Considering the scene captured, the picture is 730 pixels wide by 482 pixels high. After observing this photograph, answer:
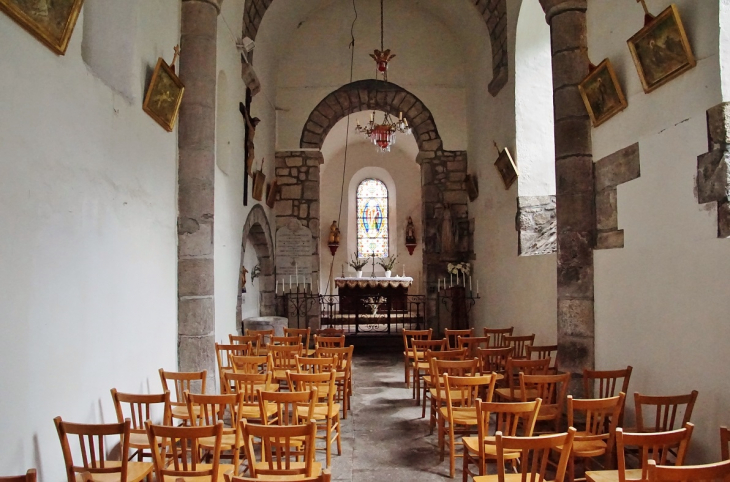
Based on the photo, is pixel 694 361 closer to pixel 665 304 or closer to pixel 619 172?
pixel 665 304

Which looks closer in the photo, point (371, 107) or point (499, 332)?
point (499, 332)

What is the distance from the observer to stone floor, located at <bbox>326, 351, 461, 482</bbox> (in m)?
3.93

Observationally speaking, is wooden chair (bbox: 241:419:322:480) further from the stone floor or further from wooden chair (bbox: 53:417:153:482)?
the stone floor

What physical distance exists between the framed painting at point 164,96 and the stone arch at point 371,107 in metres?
5.31

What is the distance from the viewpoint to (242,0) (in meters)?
7.21

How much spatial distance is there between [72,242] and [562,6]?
4.68m

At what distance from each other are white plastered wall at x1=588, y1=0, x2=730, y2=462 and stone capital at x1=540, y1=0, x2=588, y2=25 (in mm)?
235

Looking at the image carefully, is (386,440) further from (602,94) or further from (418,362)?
(602,94)

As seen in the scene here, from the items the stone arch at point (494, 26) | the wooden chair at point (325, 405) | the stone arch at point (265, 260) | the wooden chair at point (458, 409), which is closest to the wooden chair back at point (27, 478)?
the wooden chair at point (325, 405)

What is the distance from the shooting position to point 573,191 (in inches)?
200

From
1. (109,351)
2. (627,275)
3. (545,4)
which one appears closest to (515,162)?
(545,4)

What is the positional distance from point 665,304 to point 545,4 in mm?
3140

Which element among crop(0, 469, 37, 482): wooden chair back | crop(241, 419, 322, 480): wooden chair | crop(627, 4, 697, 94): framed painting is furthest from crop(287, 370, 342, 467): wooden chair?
crop(627, 4, 697, 94): framed painting

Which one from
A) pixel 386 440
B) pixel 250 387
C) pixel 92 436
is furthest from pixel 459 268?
pixel 92 436
